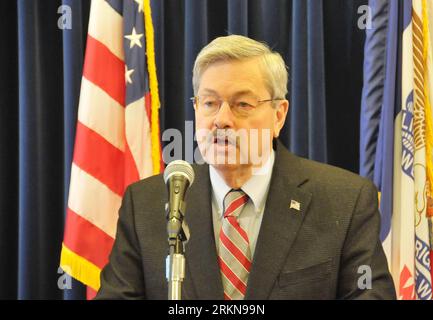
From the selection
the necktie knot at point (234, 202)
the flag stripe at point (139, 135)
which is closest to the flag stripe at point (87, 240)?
the flag stripe at point (139, 135)

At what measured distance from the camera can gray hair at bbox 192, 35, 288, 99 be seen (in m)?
2.43

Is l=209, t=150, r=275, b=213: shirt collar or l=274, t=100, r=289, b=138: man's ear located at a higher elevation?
l=274, t=100, r=289, b=138: man's ear

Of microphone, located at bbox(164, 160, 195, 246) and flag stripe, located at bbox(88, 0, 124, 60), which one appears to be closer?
microphone, located at bbox(164, 160, 195, 246)

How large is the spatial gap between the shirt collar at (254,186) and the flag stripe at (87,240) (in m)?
1.05

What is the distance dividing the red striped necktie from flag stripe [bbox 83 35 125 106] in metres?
1.32

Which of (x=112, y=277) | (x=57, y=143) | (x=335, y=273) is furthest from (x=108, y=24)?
(x=335, y=273)

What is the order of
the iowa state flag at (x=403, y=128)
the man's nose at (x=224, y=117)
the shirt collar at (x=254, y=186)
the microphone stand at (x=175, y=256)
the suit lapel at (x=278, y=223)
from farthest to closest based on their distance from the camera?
the iowa state flag at (x=403, y=128) < the shirt collar at (x=254, y=186) < the man's nose at (x=224, y=117) < the suit lapel at (x=278, y=223) < the microphone stand at (x=175, y=256)

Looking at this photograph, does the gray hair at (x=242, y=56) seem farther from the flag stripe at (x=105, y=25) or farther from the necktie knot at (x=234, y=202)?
the flag stripe at (x=105, y=25)

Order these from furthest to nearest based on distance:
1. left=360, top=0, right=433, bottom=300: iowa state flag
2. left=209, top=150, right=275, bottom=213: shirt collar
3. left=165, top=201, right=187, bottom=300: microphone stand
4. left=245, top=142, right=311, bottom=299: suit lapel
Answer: left=360, top=0, right=433, bottom=300: iowa state flag, left=209, top=150, right=275, bottom=213: shirt collar, left=245, top=142, right=311, bottom=299: suit lapel, left=165, top=201, right=187, bottom=300: microphone stand

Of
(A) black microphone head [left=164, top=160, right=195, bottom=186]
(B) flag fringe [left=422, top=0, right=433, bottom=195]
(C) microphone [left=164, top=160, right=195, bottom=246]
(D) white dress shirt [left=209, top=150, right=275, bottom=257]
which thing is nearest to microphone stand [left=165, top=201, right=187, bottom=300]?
(C) microphone [left=164, top=160, right=195, bottom=246]

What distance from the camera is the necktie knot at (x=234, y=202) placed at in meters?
2.44

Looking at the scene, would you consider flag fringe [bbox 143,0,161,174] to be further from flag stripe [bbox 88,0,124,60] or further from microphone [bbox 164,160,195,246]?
microphone [bbox 164,160,195,246]
